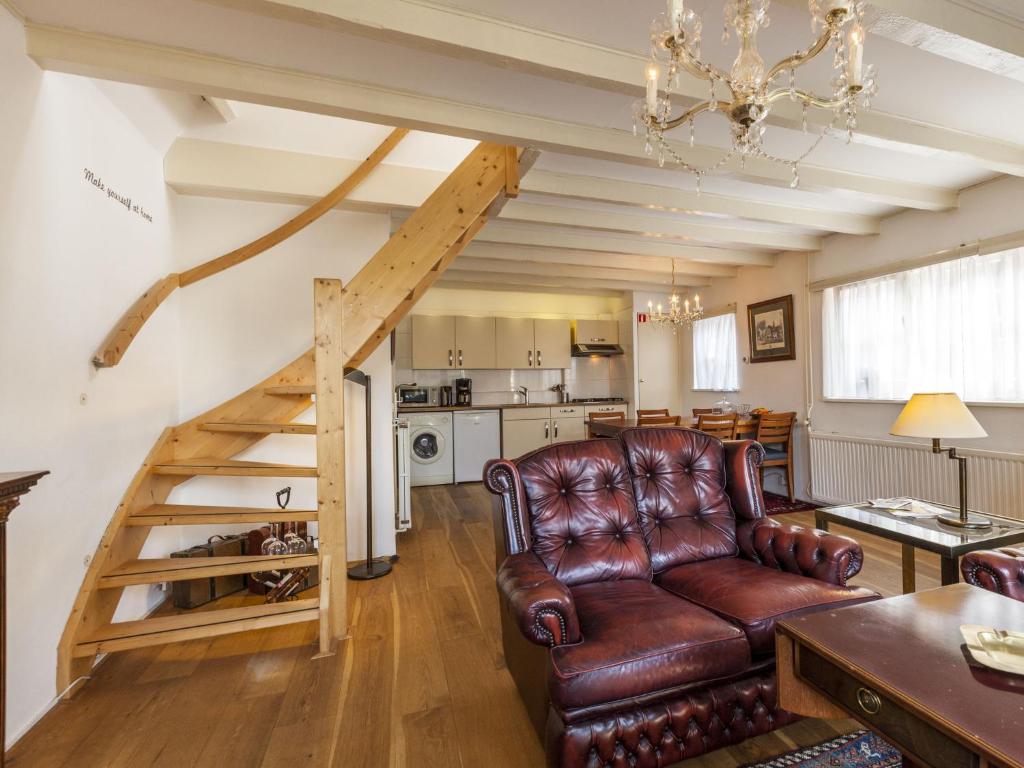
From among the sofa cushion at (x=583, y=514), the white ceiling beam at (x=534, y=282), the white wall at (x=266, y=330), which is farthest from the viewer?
the white ceiling beam at (x=534, y=282)

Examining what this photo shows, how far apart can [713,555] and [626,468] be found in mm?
547

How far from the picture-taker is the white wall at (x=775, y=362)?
16.0 feet

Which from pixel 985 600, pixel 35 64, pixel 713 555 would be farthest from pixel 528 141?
pixel 985 600

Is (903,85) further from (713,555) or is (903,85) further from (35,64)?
(35,64)

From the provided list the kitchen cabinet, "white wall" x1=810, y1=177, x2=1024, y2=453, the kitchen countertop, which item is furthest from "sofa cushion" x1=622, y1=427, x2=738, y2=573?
the kitchen cabinet

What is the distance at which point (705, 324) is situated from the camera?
251 inches

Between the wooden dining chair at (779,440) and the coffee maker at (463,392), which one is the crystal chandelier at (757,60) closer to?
the wooden dining chair at (779,440)

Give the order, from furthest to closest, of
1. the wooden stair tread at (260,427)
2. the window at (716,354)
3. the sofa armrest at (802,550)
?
the window at (716,354), the wooden stair tread at (260,427), the sofa armrest at (802,550)

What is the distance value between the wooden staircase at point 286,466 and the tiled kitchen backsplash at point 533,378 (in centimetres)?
332

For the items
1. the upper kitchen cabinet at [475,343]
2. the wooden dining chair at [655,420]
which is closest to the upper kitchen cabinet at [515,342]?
the upper kitchen cabinet at [475,343]

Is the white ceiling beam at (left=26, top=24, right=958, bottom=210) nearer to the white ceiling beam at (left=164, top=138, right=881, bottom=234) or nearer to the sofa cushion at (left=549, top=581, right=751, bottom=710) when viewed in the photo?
the white ceiling beam at (left=164, top=138, right=881, bottom=234)

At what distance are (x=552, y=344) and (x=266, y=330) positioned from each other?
4255 millimetres

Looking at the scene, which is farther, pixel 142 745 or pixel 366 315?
pixel 366 315

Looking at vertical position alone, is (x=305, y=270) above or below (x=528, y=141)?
below
